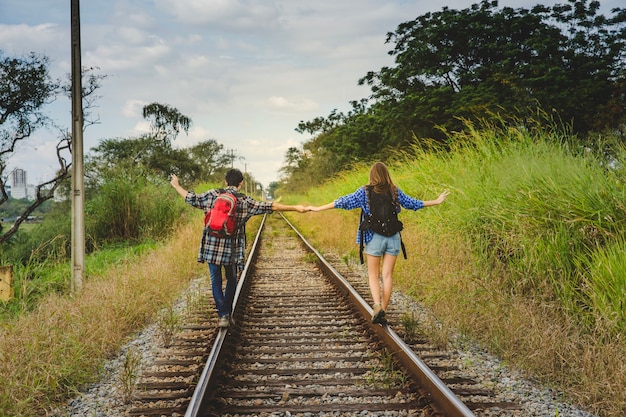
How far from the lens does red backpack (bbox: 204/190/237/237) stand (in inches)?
205

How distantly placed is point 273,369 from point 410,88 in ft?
78.5

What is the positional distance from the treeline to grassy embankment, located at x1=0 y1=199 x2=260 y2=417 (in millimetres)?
16533

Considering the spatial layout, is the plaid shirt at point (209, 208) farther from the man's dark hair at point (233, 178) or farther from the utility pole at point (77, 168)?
the utility pole at point (77, 168)

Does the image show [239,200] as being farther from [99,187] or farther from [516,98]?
[516,98]

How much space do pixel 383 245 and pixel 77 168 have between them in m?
5.51

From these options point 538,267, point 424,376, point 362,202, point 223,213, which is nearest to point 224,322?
point 223,213

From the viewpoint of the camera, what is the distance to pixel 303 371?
173 inches

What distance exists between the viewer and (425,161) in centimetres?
1087

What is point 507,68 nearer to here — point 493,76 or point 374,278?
point 493,76

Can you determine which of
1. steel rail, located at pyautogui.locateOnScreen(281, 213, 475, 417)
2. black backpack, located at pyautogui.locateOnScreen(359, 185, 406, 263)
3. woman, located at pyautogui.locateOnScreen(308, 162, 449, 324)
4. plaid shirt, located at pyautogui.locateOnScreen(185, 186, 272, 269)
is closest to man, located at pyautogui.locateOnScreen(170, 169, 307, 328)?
plaid shirt, located at pyautogui.locateOnScreen(185, 186, 272, 269)

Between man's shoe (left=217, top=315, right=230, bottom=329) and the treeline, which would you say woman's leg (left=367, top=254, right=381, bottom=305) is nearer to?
man's shoe (left=217, top=315, right=230, bottom=329)

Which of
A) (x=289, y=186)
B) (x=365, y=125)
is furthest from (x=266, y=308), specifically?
(x=289, y=186)

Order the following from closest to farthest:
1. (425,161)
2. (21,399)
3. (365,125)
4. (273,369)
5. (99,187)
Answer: (21,399) → (273,369) → (425,161) → (99,187) → (365,125)

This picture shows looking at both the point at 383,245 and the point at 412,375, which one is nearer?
the point at 412,375
